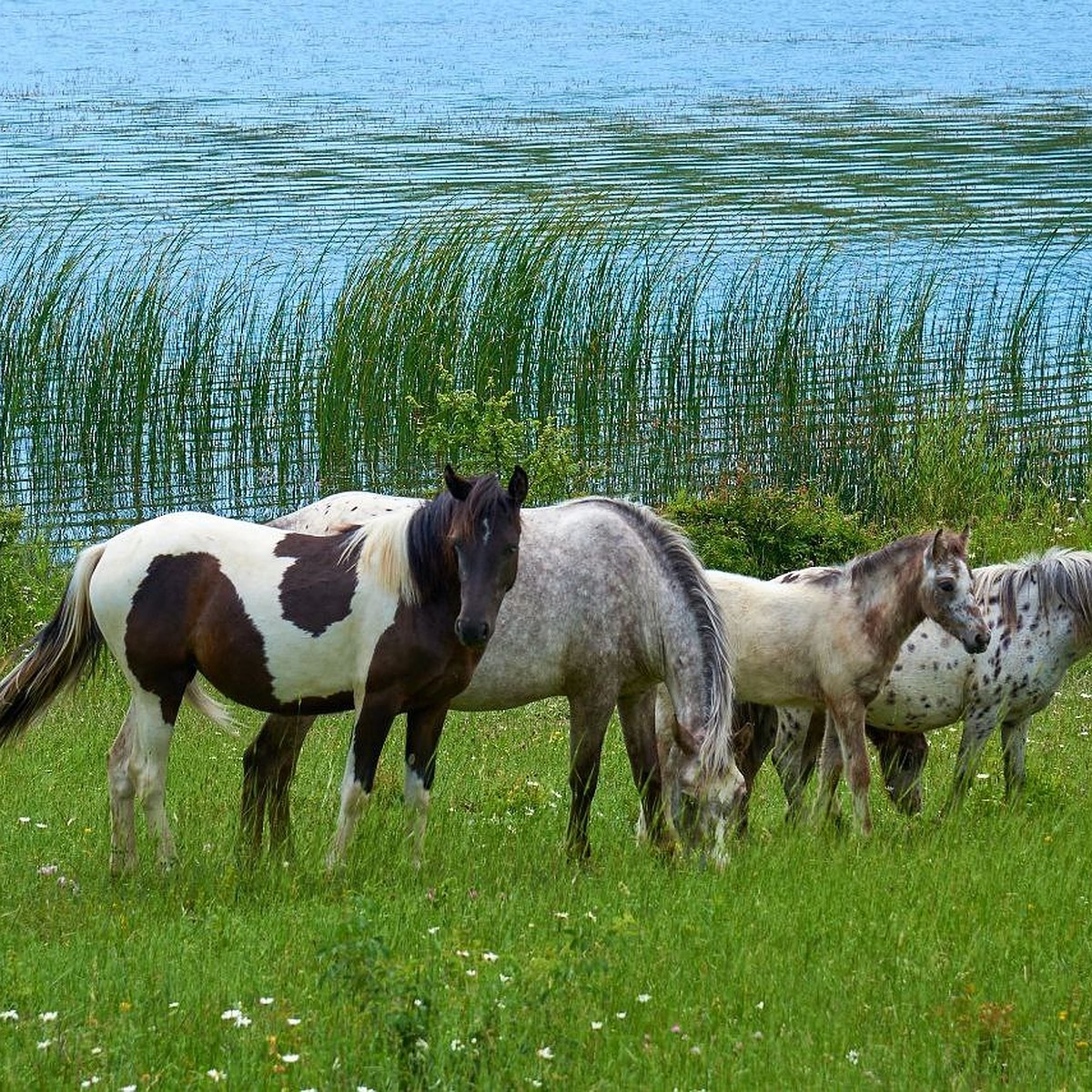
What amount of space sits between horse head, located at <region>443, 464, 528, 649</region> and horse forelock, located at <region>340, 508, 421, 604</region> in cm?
30

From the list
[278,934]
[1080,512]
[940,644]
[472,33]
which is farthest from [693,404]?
[472,33]

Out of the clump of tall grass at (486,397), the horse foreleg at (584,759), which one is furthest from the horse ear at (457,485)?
the clump of tall grass at (486,397)

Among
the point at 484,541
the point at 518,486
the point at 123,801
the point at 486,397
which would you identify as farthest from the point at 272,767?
the point at 486,397

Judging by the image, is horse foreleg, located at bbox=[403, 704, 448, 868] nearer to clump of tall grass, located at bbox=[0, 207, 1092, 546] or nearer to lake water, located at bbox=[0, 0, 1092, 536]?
clump of tall grass, located at bbox=[0, 207, 1092, 546]

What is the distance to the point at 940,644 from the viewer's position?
824 centimetres

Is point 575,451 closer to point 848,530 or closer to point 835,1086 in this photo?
point 848,530

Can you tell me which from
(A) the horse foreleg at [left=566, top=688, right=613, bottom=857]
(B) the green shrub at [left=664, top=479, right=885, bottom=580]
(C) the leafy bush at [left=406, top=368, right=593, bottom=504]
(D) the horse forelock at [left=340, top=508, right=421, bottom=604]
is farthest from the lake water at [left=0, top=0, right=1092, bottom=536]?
(D) the horse forelock at [left=340, top=508, right=421, bottom=604]

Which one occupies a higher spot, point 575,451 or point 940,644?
point 940,644

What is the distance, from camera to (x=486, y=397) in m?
15.0

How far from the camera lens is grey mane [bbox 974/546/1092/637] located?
8266 millimetres

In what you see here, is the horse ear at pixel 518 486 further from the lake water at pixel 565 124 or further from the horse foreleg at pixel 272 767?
the lake water at pixel 565 124

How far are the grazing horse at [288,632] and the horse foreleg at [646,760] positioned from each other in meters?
1.09

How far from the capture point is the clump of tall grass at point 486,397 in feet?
48.6

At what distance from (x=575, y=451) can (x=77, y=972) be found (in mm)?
10372
